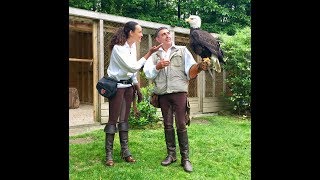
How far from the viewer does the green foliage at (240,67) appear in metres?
7.69

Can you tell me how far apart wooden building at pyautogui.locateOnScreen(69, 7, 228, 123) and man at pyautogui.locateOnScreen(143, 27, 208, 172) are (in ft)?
8.90

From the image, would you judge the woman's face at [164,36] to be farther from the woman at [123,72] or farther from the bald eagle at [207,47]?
the bald eagle at [207,47]

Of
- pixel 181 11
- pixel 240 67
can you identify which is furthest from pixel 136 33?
pixel 181 11

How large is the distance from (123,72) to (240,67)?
496cm

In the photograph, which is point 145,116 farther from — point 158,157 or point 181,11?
point 181,11

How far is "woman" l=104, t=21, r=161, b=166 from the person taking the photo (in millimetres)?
3180

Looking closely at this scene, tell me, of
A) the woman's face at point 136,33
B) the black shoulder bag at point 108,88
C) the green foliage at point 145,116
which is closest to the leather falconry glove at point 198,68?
the woman's face at point 136,33

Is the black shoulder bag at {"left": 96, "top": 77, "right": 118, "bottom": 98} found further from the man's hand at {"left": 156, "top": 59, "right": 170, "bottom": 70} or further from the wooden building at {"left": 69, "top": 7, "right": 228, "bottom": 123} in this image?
the wooden building at {"left": 69, "top": 7, "right": 228, "bottom": 123}

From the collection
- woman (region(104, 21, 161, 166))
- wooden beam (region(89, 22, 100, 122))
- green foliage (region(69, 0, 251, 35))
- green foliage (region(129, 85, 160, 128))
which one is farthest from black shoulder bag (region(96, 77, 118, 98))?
green foliage (region(69, 0, 251, 35))

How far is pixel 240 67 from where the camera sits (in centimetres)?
767
